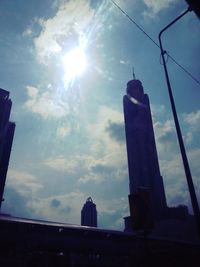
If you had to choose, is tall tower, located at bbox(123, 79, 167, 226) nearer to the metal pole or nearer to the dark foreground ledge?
the dark foreground ledge

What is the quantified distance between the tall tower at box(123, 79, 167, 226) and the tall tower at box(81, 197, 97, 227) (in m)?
49.7

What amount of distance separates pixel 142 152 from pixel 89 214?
2629 inches

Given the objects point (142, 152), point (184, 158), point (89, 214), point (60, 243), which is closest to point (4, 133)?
point (142, 152)

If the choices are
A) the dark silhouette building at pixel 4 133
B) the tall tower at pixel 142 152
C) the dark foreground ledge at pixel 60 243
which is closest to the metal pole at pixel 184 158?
the dark foreground ledge at pixel 60 243

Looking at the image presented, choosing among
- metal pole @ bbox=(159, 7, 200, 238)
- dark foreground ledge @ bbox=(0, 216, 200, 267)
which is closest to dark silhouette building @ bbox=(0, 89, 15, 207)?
dark foreground ledge @ bbox=(0, 216, 200, 267)

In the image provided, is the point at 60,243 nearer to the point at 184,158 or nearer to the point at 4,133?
the point at 184,158

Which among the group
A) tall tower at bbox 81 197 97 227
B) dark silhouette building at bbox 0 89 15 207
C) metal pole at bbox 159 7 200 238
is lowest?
metal pole at bbox 159 7 200 238

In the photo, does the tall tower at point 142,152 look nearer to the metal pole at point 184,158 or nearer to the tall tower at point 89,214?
the tall tower at point 89,214

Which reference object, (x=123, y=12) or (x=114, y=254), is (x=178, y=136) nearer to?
(x=123, y=12)

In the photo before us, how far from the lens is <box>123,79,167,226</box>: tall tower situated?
126 metres

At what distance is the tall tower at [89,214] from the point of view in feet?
531

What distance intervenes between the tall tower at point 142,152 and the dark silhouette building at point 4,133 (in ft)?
227

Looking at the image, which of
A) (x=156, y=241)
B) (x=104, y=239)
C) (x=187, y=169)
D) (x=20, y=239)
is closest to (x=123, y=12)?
(x=187, y=169)

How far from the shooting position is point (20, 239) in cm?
3569
